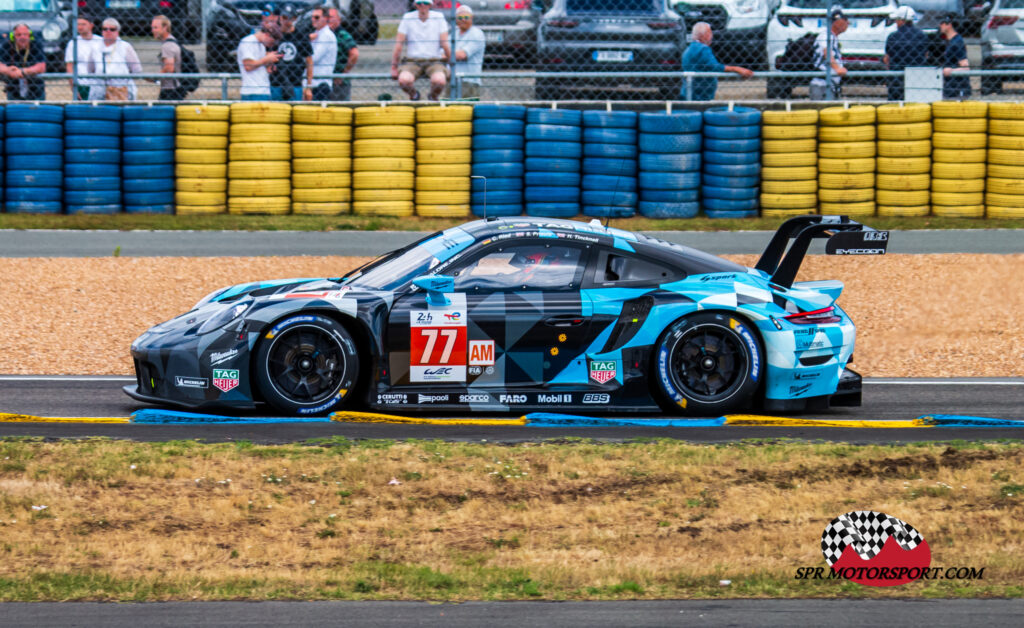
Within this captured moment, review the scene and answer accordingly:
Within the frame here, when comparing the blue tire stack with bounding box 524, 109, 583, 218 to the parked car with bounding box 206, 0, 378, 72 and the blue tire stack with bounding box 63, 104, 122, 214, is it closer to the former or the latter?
the parked car with bounding box 206, 0, 378, 72

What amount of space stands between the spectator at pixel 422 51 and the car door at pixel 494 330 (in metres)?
8.57

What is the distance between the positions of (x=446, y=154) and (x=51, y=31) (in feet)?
19.1

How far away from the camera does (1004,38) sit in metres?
18.2

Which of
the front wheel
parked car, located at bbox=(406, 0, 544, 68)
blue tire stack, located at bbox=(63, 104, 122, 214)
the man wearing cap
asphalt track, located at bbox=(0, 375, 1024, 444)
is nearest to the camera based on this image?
asphalt track, located at bbox=(0, 375, 1024, 444)

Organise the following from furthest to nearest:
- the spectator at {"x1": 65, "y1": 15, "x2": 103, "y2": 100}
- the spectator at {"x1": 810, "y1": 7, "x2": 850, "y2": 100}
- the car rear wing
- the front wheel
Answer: the spectator at {"x1": 810, "y1": 7, "x2": 850, "y2": 100}, the spectator at {"x1": 65, "y1": 15, "x2": 103, "y2": 100}, the car rear wing, the front wheel

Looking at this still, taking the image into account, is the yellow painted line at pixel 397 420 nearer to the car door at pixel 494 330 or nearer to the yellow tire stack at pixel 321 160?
the car door at pixel 494 330

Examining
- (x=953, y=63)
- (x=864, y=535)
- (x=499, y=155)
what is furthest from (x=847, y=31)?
(x=864, y=535)

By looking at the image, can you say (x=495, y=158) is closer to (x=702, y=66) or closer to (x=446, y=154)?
(x=446, y=154)

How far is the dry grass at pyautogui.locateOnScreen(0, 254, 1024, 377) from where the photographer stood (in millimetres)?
10555

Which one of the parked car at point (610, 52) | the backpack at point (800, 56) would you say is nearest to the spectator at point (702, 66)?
the parked car at point (610, 52)

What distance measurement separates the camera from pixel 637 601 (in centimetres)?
505

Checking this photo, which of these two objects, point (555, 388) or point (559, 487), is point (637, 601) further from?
point (555, 388)

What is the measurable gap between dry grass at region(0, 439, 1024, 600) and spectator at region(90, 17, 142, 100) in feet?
32.7

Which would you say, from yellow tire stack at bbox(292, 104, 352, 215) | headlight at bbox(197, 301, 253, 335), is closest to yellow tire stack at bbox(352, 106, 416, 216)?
yellow tire stack at bbox(292, 104, 352, 215)
